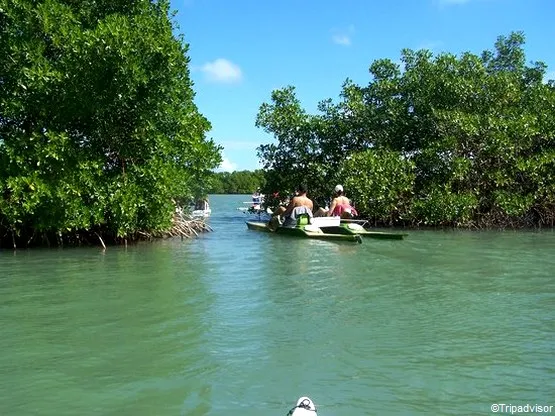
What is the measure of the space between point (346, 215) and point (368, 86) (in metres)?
7.58

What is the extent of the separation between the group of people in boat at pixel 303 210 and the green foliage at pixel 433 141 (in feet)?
11.2

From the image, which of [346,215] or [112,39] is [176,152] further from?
[346,215]

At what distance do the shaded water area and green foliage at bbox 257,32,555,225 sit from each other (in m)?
9.30

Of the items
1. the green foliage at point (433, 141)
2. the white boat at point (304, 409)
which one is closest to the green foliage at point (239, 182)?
the green foliage at point (433, 141)

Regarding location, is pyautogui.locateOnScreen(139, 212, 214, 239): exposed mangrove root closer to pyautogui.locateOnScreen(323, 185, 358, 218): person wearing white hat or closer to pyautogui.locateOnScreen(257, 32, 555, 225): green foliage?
pyautogui.locateOnScreen(323, 185, 358, 218): person wearing white hat

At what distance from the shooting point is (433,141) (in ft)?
68.6

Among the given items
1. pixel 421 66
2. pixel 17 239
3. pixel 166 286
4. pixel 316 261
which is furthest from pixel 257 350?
pixel 421 66

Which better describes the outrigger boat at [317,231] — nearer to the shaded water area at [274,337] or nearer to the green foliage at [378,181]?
the shaded water area at [274,337]

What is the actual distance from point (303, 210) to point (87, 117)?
20.1 ft

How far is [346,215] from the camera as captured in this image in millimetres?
17094

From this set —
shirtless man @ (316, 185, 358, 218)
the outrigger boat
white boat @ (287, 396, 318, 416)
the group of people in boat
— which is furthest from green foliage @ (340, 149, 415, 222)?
white boat @ (287, 396, 318, 416)

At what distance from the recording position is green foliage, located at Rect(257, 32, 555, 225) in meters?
19.8

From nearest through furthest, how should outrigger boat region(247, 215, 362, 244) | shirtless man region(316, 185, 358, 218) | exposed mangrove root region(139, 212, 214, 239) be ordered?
outrigger boat region(247, 215, 362, 244)
exposed mangrove root region(139, 212, 214, 239)
shirtless man region(316, 185, 358, 218)

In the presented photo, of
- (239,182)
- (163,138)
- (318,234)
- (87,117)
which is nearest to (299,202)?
(318,234)
